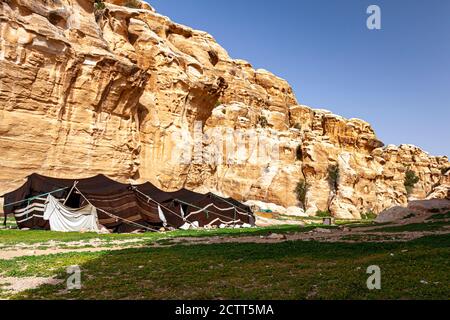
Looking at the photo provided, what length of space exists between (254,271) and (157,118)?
5417 centimetres

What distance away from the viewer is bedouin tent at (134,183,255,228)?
1419 inches

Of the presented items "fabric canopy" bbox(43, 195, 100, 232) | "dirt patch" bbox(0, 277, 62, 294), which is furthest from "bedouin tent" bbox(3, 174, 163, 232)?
"dirt patch" bbox(0, 277, 62, 294)

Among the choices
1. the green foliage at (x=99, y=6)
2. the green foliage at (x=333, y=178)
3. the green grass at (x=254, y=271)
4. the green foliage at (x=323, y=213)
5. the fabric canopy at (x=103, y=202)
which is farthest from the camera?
the green foliage at (x=333, y=178)

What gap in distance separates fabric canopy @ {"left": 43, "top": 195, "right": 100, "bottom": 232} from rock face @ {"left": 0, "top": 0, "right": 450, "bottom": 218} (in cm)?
1429

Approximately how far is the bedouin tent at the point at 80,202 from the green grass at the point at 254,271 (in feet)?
45.3

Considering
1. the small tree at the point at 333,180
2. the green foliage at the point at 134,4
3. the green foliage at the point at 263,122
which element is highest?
the green foliage at the point at 134,4

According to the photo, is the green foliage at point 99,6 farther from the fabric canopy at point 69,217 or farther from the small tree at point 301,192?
the small tree at point 301,192

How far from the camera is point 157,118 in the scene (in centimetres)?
6425

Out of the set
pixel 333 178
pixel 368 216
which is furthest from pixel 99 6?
Answer: pixel 368 216

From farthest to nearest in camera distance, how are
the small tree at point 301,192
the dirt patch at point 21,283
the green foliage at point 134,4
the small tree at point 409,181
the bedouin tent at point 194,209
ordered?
1. the small tree at point 409,181
2. the small tree at point 301,192
3. the green foliage at point 134,4
4. the bedouin tent at point 194,209
5. the dirt patch at point 21,283

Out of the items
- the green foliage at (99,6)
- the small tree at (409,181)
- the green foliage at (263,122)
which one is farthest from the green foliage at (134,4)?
the small tree at (409,181)

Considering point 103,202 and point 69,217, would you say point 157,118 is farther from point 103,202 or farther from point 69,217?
point 69,217

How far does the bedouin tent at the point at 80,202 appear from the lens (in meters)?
30.1
